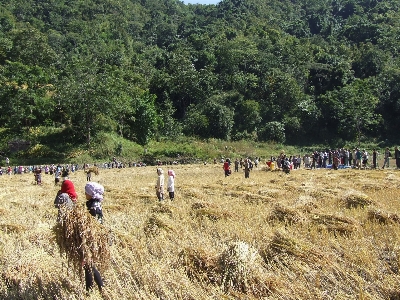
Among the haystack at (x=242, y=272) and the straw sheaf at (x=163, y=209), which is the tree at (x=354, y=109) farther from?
the haystack at (x=242, y=272)

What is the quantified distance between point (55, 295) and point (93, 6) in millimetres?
118244

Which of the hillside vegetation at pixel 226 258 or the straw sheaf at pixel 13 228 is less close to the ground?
the hillside vegetation at pixel 226 258

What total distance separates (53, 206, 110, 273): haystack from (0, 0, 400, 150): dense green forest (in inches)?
1500

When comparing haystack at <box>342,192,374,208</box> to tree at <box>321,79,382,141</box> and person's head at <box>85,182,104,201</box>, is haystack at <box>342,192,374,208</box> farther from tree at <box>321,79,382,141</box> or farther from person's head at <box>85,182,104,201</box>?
tree at <box>321,79,382,141</box>

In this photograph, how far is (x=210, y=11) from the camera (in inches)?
5148

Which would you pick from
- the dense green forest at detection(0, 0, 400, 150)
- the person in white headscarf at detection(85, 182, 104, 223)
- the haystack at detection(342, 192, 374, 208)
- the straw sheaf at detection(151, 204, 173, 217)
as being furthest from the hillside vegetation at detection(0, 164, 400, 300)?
the dense green forest at detection(0, 0, 400, 150)

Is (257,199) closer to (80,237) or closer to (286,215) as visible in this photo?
(286,215)

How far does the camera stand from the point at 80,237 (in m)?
4.39

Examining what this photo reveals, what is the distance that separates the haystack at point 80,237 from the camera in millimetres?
4371

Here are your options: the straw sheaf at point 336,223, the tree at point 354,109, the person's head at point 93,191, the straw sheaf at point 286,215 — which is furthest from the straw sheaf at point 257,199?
the tree at point 354,109

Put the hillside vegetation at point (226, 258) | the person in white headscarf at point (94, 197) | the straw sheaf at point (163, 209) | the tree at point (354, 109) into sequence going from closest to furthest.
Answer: the hillside vegetation at point (226, 258)
the person in white headscarf at point (94, 197)
the straw sheaf at point (163, 209)
the tree at point (354, 109)

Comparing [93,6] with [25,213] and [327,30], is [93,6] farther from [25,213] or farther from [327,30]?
[25,213]

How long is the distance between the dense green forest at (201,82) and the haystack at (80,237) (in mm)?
38098

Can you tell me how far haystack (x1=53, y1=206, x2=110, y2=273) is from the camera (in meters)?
4.37
